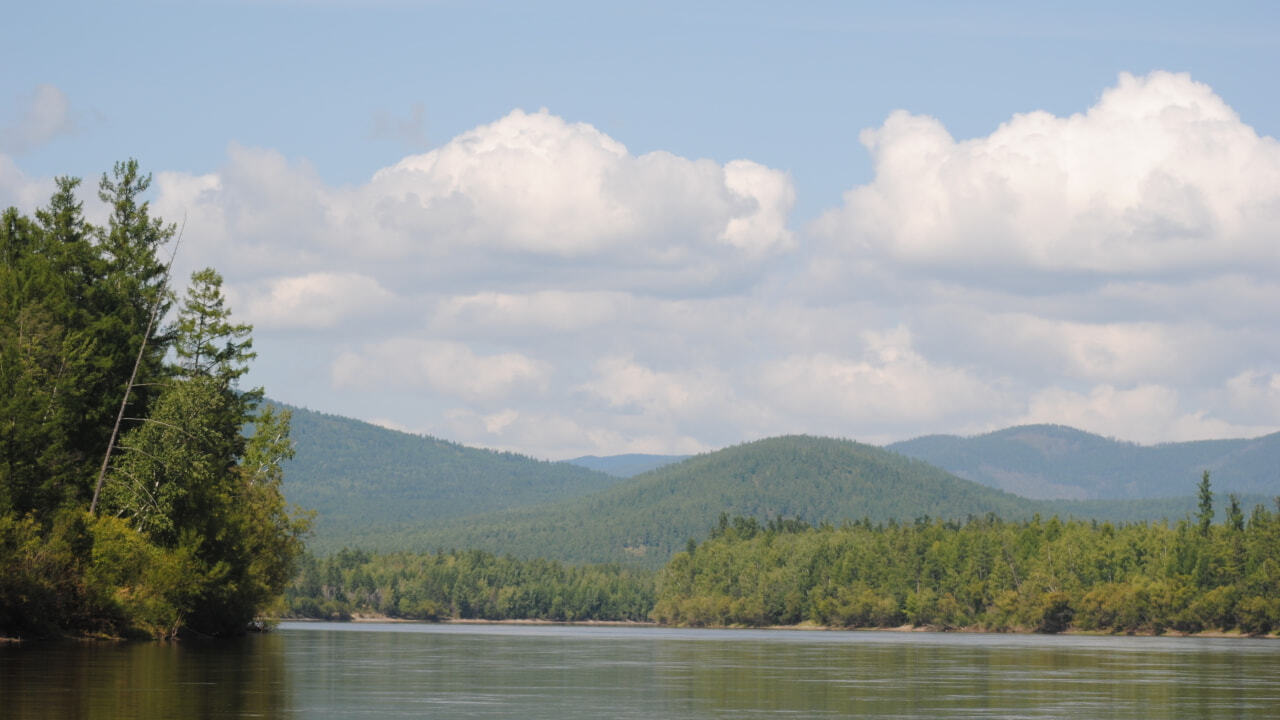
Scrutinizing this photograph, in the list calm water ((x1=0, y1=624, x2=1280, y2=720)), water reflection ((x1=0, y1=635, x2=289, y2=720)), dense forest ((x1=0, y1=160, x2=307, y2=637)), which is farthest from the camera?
dense forest ((x1=0, y1=160, x2=307, y2=637))

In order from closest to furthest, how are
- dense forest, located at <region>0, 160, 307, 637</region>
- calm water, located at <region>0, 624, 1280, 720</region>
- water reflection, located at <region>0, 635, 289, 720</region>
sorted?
1. water reflection, located at <region>0, 635, 289, 720</region>
2. calm water, located at <region>0, 624, 1280, 720</region>
3. dense forest, located at <region>0, 160, 307, 637</region>

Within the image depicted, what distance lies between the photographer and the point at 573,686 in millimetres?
54562

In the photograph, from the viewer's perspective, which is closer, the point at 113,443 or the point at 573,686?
the point at 573,686

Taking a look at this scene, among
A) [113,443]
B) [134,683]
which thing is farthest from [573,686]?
[113,443]

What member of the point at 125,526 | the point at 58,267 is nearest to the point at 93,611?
the point at 125,526

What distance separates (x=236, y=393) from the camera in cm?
9706

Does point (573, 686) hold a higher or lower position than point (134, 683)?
lower

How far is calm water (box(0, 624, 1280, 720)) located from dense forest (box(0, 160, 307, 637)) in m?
3.88

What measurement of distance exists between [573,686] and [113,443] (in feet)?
125

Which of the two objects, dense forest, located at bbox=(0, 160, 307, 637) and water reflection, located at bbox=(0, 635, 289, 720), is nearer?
water reflection, located at bbox=(0, 635, 289, 720)

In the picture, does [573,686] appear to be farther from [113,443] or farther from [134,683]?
[113,443]

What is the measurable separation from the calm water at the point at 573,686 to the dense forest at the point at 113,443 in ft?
12.7

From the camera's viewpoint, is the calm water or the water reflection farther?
the calm water

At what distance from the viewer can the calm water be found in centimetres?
4157
